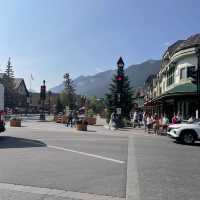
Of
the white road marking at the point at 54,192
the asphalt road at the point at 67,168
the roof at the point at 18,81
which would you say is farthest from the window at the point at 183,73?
the roof at the point at 18,81

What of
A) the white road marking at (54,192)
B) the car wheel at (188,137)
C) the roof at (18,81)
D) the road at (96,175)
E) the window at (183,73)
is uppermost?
the roof at (18,81)

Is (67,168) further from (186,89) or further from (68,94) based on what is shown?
(68,94)

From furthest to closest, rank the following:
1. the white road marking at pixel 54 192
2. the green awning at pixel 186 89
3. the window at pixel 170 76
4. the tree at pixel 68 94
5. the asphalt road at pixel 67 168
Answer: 1. the tree at pixel 68 94
2. the window at pixel 170 76
3. the green awning at pixel 186 89
4. the asphalt road at pixel 67 168
5. the white road marking at pixel 54 192

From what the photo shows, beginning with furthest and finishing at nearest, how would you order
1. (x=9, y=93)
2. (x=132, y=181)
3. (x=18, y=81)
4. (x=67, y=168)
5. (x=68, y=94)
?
(x=18, y=81)
(x=68, y=94)
(x=9, y=93)
(x=67, y=168)
(x=132, y=181)

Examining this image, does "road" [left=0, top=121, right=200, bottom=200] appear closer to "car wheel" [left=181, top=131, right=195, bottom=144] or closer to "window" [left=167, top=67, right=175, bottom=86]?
"car wheel" [left=181, top=131, right=195, bottom=144]

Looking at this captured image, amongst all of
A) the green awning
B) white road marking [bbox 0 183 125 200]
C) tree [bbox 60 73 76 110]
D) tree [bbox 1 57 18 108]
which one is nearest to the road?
white road marking [bbox 0 183 125 200]

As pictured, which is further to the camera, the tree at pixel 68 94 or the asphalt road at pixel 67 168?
the tree at pixel 68 94

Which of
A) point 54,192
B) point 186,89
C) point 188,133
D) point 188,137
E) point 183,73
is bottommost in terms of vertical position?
point 54,192

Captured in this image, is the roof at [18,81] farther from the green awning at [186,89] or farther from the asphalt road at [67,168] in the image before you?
the asphalt road at [67,168]

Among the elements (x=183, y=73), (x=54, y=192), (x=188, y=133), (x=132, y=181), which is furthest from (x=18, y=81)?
(x=54, y=192)

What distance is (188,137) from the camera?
2028 centimetres

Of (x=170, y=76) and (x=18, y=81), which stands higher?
(x=18, y=81)

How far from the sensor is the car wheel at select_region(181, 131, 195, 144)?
2017 centimetres

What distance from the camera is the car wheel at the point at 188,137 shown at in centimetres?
2017
